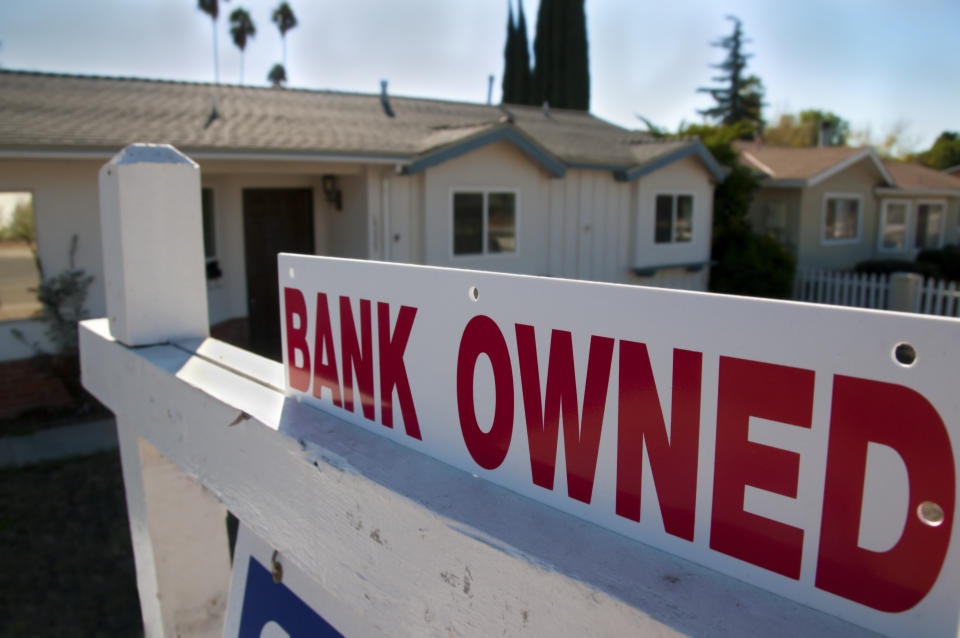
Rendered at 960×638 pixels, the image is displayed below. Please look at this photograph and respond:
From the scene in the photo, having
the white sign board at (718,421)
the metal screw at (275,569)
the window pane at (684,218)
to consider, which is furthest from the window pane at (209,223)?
the white sign board at (718,421)

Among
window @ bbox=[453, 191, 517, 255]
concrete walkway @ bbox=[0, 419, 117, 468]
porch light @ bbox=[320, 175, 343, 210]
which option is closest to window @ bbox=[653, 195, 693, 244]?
window @ bbox=[453, 191, 517, 255]

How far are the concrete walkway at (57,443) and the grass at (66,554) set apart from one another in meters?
0.38

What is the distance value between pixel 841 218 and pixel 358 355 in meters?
23.7

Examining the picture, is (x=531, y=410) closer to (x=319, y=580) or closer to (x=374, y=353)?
(x=374, y=353)

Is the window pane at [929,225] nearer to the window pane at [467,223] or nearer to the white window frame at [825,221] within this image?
the white window frame at [825,221]

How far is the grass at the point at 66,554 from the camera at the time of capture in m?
4.73

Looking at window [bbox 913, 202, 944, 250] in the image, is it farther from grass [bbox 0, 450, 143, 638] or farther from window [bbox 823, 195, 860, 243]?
grass [bbox 0, 450, 143, 638]

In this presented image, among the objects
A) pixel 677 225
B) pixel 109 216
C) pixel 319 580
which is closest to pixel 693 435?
pixel 319 580

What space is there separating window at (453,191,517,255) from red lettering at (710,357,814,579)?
11481mm

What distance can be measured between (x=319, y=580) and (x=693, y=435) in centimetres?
81

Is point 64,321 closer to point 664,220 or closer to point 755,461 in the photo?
point 755,461

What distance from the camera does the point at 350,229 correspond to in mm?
11844

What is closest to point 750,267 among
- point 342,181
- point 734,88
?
point 342,181

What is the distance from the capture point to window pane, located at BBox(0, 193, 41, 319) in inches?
357
